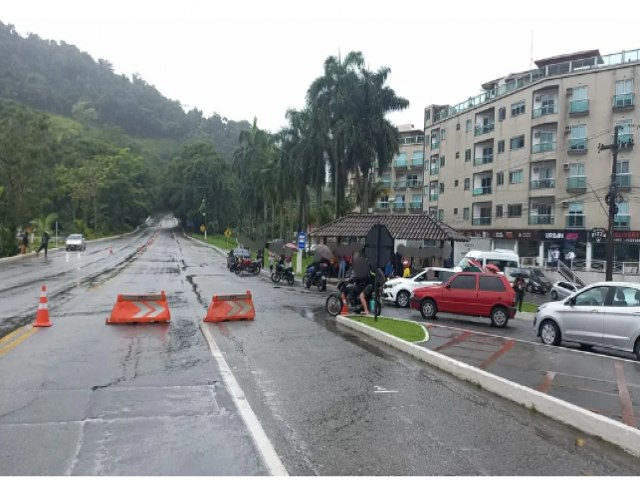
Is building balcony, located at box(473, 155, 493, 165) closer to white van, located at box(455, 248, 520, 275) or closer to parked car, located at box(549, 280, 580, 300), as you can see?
white van, located at box(455, 248, 520, 275)

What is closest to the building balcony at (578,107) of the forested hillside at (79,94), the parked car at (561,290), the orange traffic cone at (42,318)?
the parked car at (561,290)

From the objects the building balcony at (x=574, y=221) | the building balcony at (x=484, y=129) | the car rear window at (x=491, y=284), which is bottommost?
the car rear window at (x=491, y=284)

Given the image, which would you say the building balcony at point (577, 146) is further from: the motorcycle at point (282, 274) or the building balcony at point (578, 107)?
the motorcycle at point (282, 274)

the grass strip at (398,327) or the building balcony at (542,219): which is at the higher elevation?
the building balcony at (542,219)

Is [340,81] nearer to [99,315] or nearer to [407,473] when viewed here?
[99,315]

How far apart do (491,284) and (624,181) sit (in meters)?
34.3

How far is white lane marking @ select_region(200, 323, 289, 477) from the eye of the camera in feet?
16.4

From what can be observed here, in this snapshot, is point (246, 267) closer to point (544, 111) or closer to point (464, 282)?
point (464, 282)

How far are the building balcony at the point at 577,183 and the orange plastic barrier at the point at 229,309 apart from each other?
40419mm

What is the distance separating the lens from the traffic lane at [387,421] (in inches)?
203

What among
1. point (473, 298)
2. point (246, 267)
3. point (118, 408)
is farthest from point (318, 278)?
point (118, 408)

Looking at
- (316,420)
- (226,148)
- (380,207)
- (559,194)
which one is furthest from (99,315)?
(226,148)

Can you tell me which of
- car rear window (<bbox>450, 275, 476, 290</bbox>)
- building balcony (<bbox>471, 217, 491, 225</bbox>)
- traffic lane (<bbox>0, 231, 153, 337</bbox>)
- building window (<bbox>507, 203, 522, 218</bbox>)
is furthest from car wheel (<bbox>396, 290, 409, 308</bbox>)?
building balcony (<bbox>471, 217, 491, 225</bbox>)

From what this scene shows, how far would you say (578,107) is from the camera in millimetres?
47500
